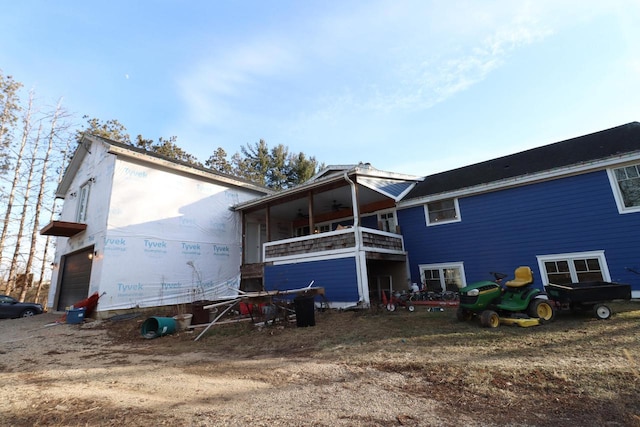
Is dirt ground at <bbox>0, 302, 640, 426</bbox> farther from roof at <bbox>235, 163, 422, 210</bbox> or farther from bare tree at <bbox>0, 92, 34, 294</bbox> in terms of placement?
bare tree at <bbox>0, 92, 34, 294</bbox>

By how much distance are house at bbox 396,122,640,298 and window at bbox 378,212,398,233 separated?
1.56 ft

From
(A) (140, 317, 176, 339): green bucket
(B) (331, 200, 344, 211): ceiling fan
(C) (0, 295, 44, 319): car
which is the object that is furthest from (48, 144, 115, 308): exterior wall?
(B) (331, 200, 344, 211): ceiling fan

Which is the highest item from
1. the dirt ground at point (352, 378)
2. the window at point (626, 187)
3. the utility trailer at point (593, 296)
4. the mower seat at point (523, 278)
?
the window at point (626, 187)

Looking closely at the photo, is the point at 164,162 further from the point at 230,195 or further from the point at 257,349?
the point at 257,349

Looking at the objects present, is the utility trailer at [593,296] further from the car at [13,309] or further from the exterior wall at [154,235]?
the car at [13,309]

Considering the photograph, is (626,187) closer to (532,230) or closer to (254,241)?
(532,230)

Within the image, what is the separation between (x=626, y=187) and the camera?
8.59 meters

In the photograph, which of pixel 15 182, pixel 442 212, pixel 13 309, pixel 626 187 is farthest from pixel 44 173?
pixel 626 187

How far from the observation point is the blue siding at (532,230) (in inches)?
334

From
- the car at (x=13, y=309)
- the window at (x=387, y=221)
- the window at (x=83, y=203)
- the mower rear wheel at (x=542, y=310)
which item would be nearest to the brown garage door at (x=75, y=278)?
the window at (x=83, y=203)

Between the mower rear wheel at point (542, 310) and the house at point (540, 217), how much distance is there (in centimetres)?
366

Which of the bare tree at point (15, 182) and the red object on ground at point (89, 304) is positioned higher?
the bare tree at point (15, 182)

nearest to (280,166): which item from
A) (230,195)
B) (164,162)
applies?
(230,195)

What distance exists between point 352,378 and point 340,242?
22.3 feet
